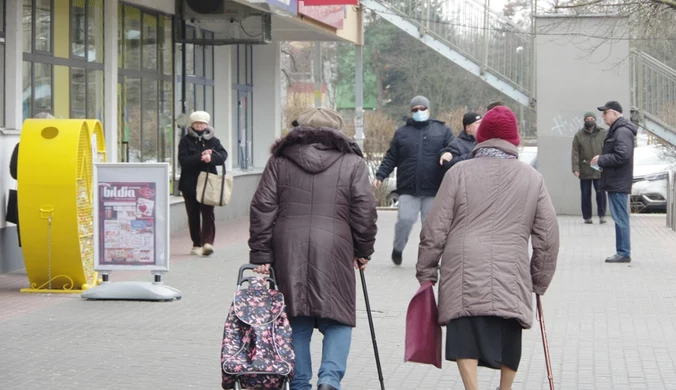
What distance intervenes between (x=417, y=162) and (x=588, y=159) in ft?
26.0

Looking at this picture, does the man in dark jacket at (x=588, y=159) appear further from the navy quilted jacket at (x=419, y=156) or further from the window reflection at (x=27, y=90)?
the window reflection at (x=27, y=90)

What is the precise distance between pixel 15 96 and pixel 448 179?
26.1 feet

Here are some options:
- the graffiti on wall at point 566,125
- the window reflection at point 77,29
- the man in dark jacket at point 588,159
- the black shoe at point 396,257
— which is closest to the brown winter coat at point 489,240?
the black shoe at point 396,257

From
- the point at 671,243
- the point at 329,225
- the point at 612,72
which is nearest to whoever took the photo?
the point at 329,225

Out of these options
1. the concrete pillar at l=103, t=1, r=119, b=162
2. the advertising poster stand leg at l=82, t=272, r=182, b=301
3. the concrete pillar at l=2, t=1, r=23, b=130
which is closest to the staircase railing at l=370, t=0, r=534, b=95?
the concrete pillar at l=103, t=1, r=119, b=162

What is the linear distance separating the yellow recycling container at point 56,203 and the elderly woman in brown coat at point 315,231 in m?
4.89

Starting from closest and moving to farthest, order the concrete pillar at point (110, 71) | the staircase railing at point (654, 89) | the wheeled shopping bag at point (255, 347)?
the wheeled shopping bag at point (255, 347), the concrete pillar at point (110, 71), the staircase railing at point (654, 89)

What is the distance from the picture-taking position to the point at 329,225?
583 cm

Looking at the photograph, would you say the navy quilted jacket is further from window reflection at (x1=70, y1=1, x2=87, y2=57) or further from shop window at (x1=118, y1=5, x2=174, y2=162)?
shop window at (x1=118, y1=5, x2=174, y2=162)

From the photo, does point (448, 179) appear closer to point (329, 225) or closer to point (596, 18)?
point (329, 225)

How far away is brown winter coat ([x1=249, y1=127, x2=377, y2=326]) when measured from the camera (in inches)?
227

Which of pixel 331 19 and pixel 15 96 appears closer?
pixel 15 96

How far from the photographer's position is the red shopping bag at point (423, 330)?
5633mm

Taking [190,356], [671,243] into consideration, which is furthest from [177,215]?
[190,356]
